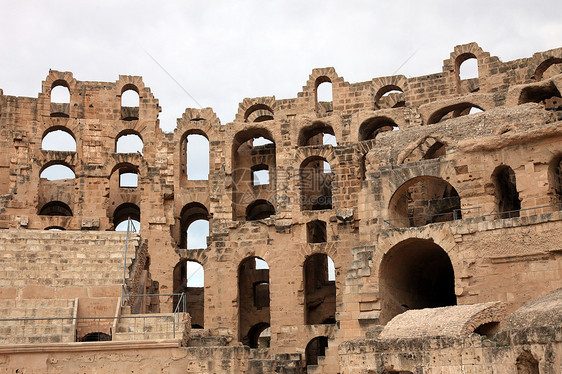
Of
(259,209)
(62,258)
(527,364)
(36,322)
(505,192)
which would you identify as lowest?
(527,364)

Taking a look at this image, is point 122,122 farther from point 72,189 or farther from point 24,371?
point 24,371

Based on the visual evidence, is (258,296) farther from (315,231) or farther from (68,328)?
(68,328)

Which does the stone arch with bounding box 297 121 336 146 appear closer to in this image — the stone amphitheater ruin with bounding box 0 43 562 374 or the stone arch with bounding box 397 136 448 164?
the stone amphitheater ruin with bounding box 0 43 562 374

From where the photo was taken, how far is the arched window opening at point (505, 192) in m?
24.8

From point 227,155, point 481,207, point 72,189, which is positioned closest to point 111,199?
point 72,189

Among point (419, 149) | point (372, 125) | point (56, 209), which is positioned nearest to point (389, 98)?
Result: point (372, 125)

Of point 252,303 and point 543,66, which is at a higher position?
point 543,66

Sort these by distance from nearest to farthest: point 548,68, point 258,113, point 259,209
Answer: point 548,68 → point 258,113 → point 259,209

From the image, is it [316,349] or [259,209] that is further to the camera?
[259,209]

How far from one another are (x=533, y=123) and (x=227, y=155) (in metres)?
13.7

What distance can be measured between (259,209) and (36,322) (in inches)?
711

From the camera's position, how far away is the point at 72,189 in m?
36.5

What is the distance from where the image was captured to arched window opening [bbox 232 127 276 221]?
113ft

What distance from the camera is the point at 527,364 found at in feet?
50.4
